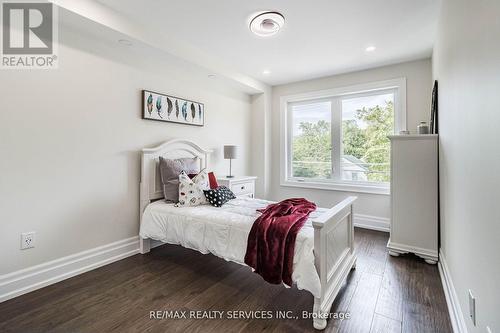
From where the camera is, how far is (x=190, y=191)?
2.77 m

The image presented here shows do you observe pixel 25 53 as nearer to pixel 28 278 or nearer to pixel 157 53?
pixel 157 53

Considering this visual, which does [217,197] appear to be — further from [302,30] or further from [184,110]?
[302,30]

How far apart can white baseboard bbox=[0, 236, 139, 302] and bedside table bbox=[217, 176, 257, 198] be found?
1354 millimetres

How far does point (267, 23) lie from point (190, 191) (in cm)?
199

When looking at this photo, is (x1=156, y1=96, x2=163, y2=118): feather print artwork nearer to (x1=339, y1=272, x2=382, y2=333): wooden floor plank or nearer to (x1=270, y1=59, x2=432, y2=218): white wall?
(x1=270, y1=59, x2=432, y2=218): white wall

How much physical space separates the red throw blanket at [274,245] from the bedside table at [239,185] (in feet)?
→ 4.99

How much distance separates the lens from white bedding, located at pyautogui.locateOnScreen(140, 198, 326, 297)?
1.70 m

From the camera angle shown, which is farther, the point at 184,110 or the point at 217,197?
the point at 184,110

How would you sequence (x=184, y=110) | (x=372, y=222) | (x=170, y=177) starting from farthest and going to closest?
(x=372, y=222)
(x=184, y=110)
(x=170, y=177)

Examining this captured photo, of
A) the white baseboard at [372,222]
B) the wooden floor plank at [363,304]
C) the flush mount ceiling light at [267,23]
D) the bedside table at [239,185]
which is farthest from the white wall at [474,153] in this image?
the bedside table at [239,185]

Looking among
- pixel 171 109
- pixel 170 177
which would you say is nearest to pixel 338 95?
pixel 171 109

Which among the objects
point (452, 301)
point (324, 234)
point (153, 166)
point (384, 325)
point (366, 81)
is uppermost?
point (366, 81)

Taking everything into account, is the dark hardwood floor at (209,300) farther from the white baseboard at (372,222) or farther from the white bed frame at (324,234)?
the white baseboard at (372,222)

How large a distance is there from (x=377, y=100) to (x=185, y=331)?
4009 millimetres
